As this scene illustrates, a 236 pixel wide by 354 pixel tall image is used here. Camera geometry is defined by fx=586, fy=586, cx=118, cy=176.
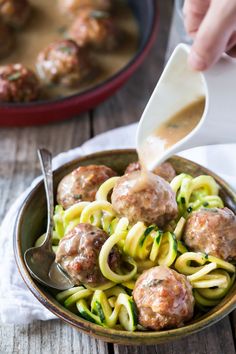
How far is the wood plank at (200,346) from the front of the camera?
241cm

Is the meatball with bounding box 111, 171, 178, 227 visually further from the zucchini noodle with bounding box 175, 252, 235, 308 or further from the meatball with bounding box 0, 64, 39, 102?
the meatball with bounding box 0, 64, 39, 102

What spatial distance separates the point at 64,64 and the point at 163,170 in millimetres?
1334

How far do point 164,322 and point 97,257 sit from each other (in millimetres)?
382

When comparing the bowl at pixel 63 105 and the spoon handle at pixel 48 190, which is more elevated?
the spoon handle at pixel 48 190

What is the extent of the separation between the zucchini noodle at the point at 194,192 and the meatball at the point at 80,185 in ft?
1.14

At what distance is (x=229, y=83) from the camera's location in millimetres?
2088

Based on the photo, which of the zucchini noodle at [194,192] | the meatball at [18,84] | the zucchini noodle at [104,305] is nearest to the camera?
the zucchini noodle at [104,305]

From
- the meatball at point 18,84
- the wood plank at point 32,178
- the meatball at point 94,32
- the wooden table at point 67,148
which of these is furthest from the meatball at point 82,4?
the wood plank at point 32,178

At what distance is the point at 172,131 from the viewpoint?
7.59ft

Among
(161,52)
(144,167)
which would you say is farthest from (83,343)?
(161,52)

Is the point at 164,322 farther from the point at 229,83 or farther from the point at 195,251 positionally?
the point at 229,83

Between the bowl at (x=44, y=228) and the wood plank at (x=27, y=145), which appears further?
the wood plank at (x=27, y=145)

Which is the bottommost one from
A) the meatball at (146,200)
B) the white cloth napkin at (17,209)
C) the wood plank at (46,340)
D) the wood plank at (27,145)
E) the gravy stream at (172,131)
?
the wood plank at (27,145)

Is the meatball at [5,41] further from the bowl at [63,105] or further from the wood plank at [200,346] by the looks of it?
the wood plank at [200,346]
